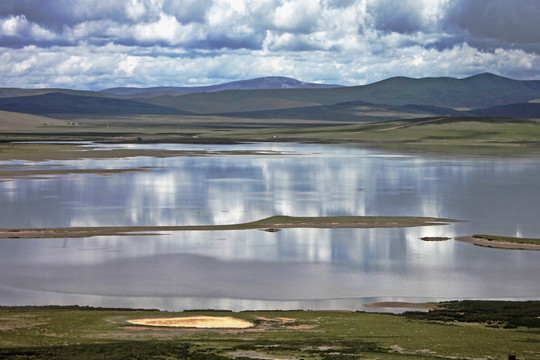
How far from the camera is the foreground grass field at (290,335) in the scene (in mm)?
19000

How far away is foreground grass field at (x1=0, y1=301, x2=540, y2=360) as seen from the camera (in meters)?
19.0

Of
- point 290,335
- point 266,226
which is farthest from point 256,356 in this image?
point 266,226

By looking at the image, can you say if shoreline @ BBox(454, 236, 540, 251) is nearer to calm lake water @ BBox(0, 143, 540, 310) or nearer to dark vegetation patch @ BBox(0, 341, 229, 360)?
calm lake water @ BBox(0, 143, 540, 310)

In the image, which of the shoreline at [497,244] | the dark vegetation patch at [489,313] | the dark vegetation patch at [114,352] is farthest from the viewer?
the shoreline at [497,244]

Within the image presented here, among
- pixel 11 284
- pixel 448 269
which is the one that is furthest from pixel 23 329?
pixel 448 269

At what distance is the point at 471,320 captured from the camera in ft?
76.7

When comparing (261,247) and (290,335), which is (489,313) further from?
(261,247)

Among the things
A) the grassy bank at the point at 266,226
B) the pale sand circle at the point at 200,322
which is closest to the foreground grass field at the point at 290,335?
the pale sand circle at the point at 200,322

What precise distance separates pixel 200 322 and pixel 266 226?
19999 millimetres

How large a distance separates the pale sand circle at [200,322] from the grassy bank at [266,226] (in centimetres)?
1762

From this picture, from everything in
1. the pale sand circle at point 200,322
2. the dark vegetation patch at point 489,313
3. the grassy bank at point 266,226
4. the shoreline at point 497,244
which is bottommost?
the dark vegetation patch at point 489,313

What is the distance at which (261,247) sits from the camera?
37188 millimetres

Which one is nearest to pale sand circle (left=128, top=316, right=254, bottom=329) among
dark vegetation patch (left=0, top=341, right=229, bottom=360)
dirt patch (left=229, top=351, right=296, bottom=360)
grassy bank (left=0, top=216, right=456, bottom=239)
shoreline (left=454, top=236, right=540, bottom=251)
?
dark vegetation patch (left=0, top=341, right=229, bottom=360)

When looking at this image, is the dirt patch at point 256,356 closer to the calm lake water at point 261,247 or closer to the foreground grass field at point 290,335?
the foreground grass field at point 290,335
